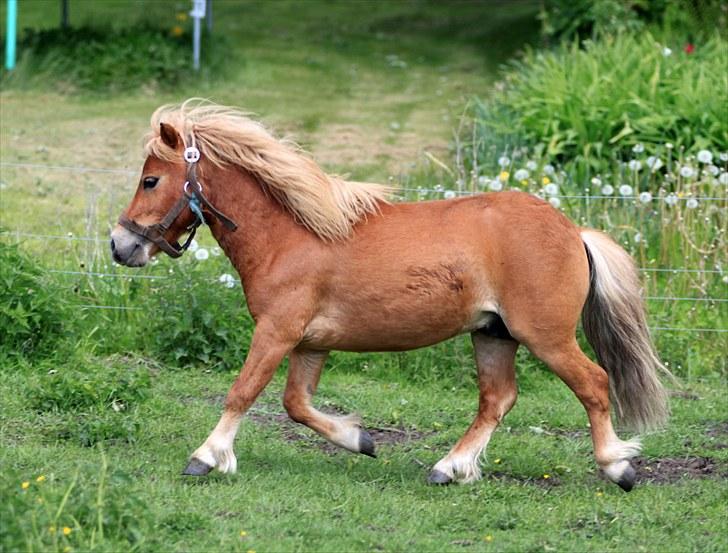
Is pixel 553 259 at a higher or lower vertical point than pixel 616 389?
higher

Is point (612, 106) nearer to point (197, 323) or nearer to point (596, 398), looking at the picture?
point (197, 323)

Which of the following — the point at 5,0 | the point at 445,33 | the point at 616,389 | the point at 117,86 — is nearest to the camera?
the point at 616,389

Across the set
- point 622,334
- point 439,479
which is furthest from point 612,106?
point 439,479

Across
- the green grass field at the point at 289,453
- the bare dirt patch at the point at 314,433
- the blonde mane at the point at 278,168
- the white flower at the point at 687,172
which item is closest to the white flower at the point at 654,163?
the white flower at the point at 687,172

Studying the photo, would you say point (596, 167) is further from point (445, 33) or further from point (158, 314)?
point (445, 33)

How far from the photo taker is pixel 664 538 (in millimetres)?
4996

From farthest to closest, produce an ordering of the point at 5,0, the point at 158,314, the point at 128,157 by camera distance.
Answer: the point at 5,0 < the point at 128,157 < the point at 158,314

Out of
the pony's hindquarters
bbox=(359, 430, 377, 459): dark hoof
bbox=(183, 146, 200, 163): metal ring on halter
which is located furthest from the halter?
the pony's hindquarters

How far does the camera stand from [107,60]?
15594 mm

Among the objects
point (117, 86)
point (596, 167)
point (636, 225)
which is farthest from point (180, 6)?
point (636, 225)

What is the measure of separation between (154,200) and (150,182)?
0.09 metres

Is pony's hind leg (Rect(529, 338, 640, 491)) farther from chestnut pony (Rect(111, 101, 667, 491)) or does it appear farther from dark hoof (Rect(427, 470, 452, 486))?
dark hoof (Rect(427, 470, 452, 486))

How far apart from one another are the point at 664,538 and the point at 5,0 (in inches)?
772

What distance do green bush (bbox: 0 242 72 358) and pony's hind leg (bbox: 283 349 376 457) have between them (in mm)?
2091
